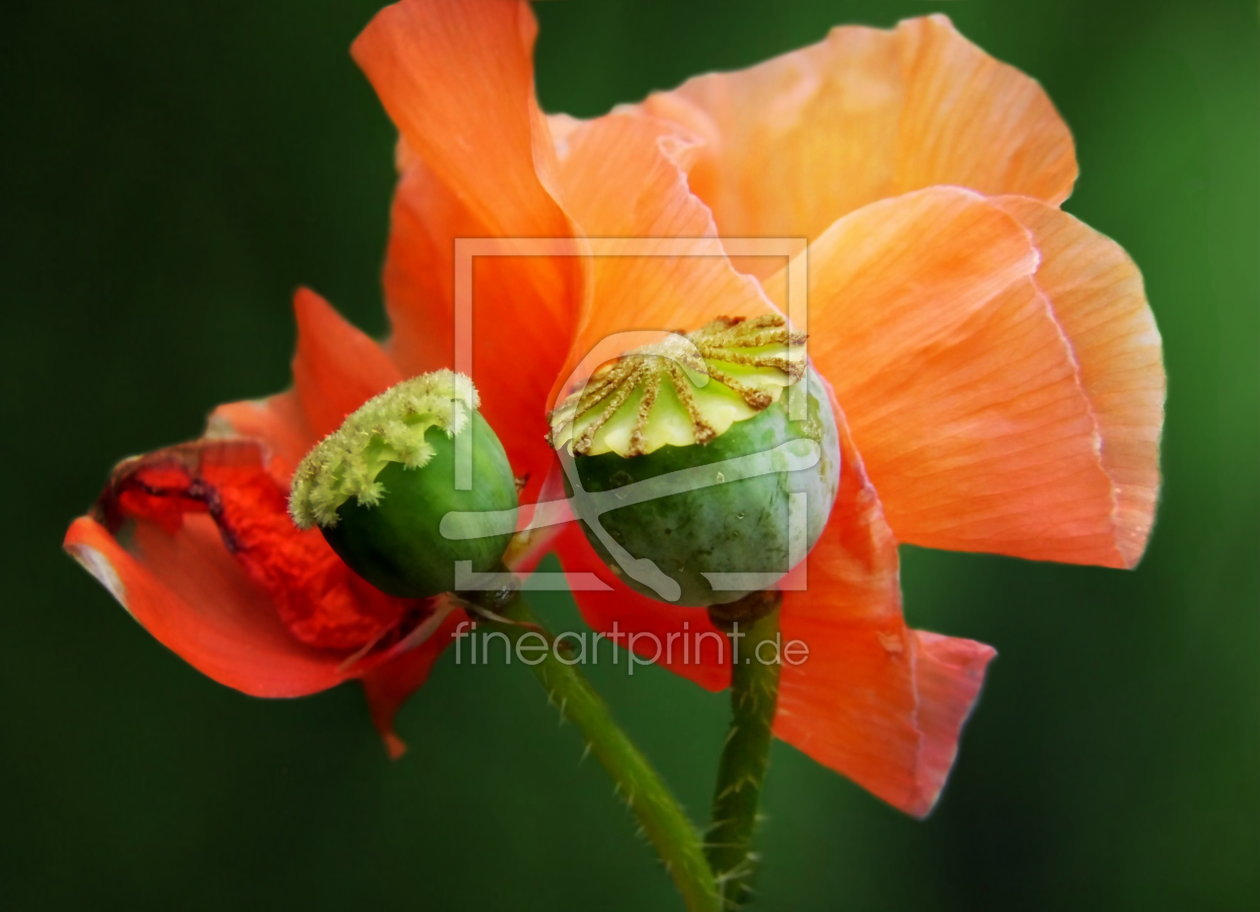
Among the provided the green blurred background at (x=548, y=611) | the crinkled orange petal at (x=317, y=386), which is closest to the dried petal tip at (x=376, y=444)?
the crinkled orange petal at (x=317, y=386)

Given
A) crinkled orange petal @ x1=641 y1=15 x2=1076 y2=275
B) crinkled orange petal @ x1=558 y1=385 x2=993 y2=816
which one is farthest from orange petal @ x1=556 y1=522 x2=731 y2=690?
crinkled orange petal @ x1=641 y1=15 x2=1076 y2=275

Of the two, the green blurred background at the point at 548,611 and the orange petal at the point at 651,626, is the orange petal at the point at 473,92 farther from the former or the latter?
the green blurred background at the point at 548,611

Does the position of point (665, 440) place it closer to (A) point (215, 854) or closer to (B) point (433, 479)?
(B) point (433, 479)

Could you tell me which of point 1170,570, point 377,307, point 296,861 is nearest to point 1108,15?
point 1170,570

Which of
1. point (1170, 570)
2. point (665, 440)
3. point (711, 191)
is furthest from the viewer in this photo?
point (1170, 570)

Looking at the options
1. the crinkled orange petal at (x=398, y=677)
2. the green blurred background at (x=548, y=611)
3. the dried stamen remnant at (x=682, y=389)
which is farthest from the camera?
the green blurred background at (x=548, y=611)

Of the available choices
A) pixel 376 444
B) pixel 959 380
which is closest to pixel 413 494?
pixel 376 444

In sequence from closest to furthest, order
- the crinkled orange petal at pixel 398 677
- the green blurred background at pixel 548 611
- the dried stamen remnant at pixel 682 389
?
1. the dried stamen remnant at pixel 682 389
2. the crinkled orange petal at pixel 398 677
3. the green blurred background at pixel 548 611
